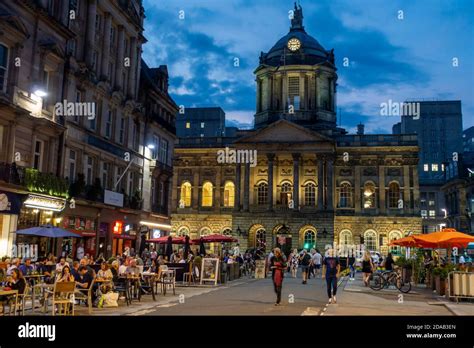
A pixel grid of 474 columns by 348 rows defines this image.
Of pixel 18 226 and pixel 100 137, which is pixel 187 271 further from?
pixel 100 137

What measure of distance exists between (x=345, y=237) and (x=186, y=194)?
23305 millimetres

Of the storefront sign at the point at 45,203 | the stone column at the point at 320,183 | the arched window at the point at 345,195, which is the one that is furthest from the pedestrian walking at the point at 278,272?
the arched window at the point at 345,195

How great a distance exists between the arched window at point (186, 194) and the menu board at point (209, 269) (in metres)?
47.3

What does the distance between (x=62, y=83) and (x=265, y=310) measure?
2022 cm

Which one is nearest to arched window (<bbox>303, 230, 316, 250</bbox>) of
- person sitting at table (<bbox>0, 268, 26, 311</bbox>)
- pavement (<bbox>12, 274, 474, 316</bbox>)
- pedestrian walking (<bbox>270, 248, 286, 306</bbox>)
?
pavement (<bbox>12, 274, 474, 316</bbox>)

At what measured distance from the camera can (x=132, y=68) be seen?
4147 centimetres

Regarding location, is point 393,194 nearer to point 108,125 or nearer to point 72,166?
point 108,125

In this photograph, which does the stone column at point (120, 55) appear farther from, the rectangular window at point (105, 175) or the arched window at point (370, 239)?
the arched window at point (370, 239)

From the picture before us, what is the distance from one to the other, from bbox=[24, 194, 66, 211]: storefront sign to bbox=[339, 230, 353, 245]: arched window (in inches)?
1891

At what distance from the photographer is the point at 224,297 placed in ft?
71.0

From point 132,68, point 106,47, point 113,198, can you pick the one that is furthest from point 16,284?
point 132,68

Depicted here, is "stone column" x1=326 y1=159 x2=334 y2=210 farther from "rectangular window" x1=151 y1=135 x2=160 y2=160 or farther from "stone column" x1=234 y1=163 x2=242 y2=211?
"rectangular window" x1=151 y1=135 x2=160 y2=160

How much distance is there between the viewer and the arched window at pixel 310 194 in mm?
70375
